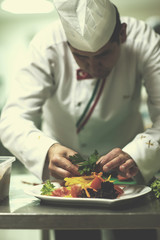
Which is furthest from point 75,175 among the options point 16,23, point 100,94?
point 16,23

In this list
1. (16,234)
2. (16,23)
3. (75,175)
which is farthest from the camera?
(16,23)

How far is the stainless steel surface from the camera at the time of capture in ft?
2.86

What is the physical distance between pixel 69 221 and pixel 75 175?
243 mm

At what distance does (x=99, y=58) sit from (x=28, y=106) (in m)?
0.42

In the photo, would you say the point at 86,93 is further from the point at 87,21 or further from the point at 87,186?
the point at 87,186

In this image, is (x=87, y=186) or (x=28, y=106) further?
(x=28, y=106)

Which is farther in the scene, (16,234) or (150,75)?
(16,234)

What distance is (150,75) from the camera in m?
1.55

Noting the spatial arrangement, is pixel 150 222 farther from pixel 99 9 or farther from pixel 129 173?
pixel 99 9

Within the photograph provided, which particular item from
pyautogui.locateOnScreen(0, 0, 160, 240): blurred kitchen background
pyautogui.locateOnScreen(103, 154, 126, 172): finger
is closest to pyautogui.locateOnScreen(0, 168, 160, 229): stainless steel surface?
pyautogui.locateOnScreen(103, 154, 126, 172): finger

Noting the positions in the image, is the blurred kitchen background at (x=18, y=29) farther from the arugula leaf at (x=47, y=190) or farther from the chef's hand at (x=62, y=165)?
the arugula leaf at (x=47, y=190)

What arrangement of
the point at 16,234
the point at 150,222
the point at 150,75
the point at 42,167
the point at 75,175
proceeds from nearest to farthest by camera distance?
the point at 150,222
the point at 75,175
the point at 42,167
the point at 150,75
the point at 16,234

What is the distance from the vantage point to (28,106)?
155cm

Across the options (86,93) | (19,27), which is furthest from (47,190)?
(19,27)
